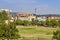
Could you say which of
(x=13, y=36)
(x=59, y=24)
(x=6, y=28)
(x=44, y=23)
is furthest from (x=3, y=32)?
(x=44, y=23)

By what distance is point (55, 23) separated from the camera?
7744cm

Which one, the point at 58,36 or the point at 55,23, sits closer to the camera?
the point at 58,36

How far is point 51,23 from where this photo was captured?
78.1 meters

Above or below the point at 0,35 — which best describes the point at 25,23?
below

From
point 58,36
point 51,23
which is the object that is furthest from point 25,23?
point 58,36

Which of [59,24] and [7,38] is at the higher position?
[7,38]

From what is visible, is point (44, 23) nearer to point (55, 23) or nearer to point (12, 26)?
point (55, 23)

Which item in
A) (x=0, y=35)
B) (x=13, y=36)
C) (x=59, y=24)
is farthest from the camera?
(x=59, y=24)

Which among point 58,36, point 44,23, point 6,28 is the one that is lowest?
point 44,23

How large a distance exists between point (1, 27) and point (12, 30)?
1348 mm

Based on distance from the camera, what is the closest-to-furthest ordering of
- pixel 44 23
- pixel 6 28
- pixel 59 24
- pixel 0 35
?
pixel 0 35
pixel 6 28
pixel 59 24
pixel 44 23

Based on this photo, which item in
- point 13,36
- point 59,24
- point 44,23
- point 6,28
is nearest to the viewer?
point 6,28

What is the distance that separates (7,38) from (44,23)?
60.7 metres

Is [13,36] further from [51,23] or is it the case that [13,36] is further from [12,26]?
[51,23]
